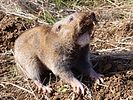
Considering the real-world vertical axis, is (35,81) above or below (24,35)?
below

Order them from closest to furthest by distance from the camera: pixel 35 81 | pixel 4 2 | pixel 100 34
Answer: pixel 35 81 < pixel 100 34 < pixel 4 2

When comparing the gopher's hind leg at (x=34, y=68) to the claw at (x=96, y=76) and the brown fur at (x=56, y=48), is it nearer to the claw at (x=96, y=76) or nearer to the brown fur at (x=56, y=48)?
the brown fur at (x=56, y=48)

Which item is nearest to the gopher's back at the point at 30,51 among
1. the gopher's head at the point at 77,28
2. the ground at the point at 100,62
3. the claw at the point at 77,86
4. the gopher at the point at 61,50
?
the gopher at the point at 61,50

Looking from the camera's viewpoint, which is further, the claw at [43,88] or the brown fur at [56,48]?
the claw at [43,88]

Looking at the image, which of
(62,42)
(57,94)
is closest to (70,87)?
(57,94)

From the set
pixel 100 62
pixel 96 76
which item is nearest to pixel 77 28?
pixel 96 76

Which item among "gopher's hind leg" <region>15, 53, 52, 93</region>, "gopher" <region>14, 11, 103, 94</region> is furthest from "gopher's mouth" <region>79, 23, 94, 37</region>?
"gopher's hind leg" <region>15, 53, 52, 93</region>

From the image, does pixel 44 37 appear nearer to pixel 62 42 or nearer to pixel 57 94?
pixel 62 42
